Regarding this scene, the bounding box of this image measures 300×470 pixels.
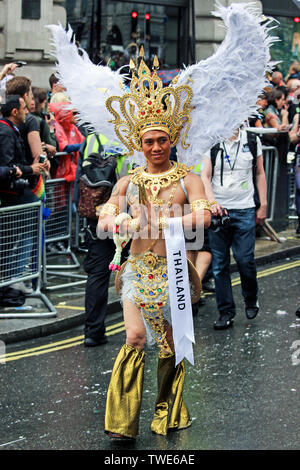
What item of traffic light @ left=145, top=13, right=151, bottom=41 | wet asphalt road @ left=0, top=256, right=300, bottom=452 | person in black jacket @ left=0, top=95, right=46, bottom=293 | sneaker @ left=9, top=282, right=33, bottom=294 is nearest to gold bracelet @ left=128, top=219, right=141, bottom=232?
wet asphalt road @ left=0, top=256, right=300, bottom=452

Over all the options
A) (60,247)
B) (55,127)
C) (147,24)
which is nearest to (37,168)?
(60,247)

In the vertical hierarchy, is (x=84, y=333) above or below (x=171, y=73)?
below

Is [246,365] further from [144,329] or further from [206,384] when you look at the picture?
[144,329]

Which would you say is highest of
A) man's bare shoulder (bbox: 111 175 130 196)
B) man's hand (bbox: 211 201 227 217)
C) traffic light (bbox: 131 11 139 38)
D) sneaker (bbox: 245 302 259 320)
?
traffic light (bbox: 131 11 139 38)

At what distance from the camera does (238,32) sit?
5684 mm

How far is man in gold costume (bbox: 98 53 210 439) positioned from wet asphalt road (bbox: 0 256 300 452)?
0.18m

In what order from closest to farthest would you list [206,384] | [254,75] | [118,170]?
[254,75], [206,384], [118,170]

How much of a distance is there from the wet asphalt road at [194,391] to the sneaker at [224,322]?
79 mm

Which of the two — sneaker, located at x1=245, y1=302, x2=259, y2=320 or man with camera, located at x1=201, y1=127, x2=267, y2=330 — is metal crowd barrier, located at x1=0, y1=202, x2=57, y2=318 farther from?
sneaker, located at x1=245, y1=302, x2=259, y2=320

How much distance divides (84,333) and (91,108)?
9.50ft

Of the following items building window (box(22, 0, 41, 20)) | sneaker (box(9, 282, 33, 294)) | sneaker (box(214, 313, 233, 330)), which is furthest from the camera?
building window (box(22, 0, 41, 20))

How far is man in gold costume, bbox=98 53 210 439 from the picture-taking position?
17.8 ft
